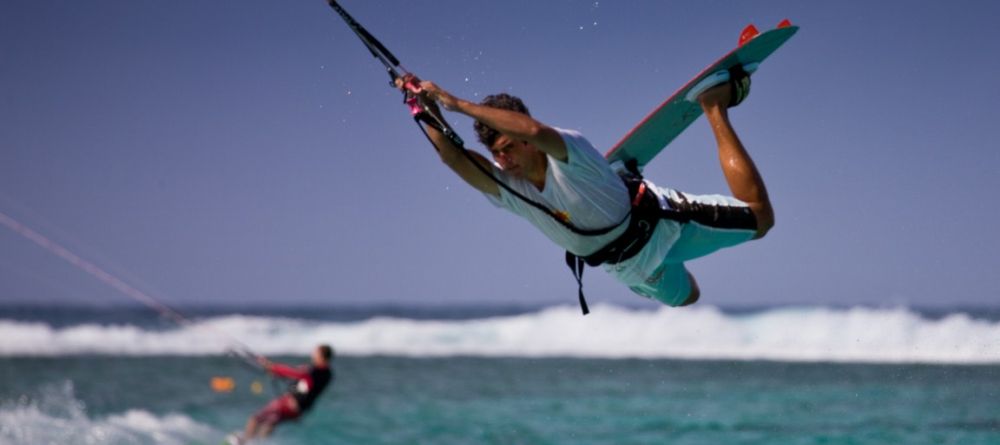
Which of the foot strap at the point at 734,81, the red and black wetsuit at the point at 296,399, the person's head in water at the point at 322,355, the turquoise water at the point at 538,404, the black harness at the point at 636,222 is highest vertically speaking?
the foot strap at the point at 734,81

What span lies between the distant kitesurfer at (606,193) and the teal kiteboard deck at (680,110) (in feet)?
0.45

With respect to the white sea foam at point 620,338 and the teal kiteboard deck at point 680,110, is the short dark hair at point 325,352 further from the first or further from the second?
the white sea foam at point 620,338

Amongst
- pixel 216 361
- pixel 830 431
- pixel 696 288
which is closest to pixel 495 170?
pixel 696 288

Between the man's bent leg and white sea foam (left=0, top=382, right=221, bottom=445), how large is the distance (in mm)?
8887

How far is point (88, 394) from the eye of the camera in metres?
16.3

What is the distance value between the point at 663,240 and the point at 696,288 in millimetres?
1081

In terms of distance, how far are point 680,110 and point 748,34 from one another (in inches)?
29.4

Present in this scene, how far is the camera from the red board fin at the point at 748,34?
234 inches

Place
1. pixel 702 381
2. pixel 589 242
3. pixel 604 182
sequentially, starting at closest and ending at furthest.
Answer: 1. pixel 604 182
2. pixel 589 242
3. pixel 702 381

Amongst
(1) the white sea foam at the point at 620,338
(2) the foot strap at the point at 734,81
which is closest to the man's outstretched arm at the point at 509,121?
(2) the foot strap at the point at 734,81

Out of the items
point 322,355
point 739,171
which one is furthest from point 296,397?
point 739,171

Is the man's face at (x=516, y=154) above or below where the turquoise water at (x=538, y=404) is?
above

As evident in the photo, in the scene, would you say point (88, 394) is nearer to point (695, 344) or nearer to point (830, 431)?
point (830, 431)

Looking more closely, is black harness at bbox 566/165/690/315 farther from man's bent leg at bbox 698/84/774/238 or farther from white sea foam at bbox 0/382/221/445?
white sea foam at bbox 0/382/221/445
